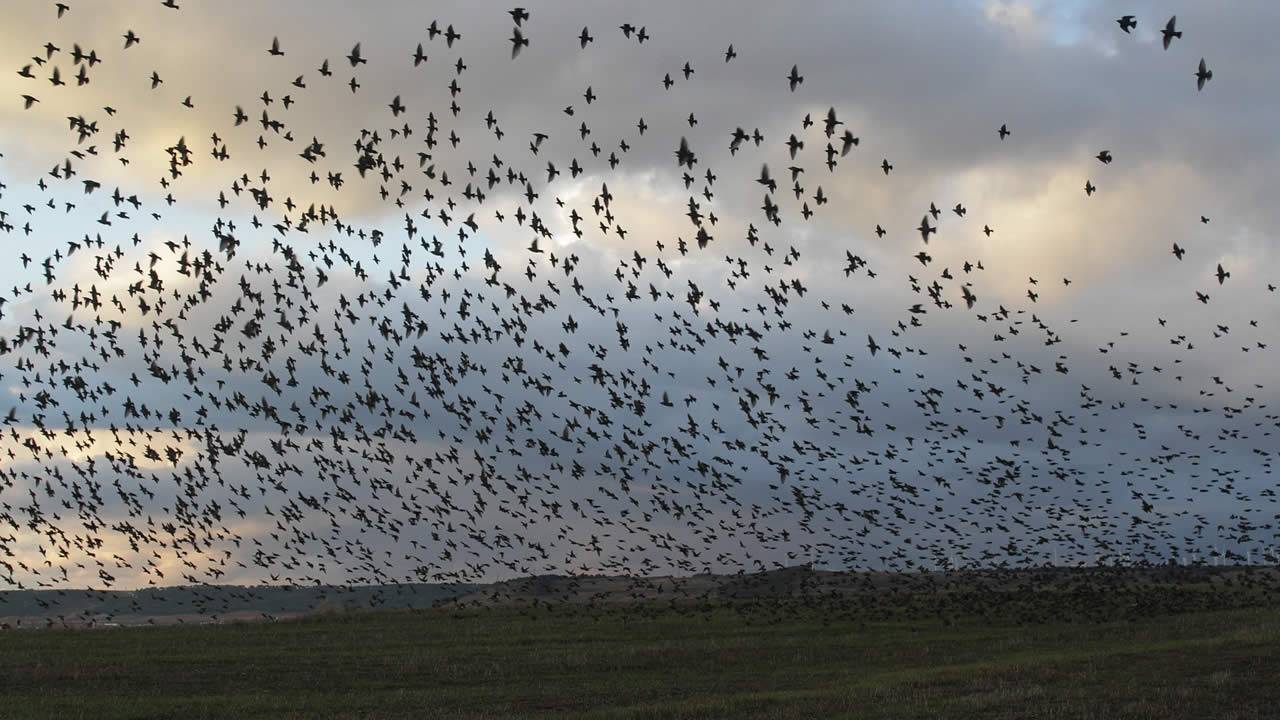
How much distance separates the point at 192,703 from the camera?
40.4m

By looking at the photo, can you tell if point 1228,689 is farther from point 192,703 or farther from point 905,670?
point 192,703

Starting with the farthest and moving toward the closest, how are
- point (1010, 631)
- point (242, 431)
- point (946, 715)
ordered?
point (1010, 631) < point (242, 431) < point (946, 715)

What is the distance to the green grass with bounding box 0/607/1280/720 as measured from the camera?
35.3 m

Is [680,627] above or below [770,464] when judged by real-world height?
below

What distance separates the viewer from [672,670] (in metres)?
50.9

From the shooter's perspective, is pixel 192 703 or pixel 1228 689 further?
pixel 192 703

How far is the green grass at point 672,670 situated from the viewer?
116 ft

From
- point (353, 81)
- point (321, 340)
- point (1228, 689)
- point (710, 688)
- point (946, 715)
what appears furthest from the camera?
point (321, 340)

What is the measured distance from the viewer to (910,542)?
8475cm

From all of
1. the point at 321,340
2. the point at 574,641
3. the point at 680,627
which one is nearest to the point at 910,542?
the point at 680,627

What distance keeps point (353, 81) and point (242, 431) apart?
27.0 meters

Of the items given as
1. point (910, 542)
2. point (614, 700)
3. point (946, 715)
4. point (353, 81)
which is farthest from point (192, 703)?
point (910, 542)

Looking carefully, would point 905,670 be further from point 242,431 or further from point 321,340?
point 242,431

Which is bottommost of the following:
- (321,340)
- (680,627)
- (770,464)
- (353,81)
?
(680,627)
